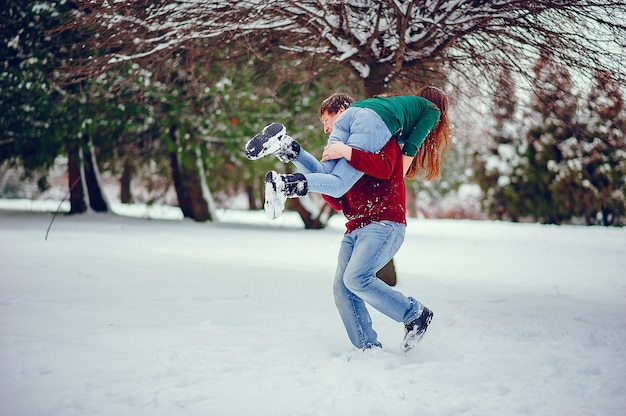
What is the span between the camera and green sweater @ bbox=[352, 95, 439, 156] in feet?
10.4

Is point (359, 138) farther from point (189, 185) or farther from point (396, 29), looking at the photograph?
point (189, 185)

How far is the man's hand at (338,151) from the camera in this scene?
2.94m

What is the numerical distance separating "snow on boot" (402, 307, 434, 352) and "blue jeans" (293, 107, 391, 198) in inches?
40.1

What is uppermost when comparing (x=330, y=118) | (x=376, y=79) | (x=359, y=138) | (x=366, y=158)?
(x=376, y=79)

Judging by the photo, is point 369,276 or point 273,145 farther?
point 369,276

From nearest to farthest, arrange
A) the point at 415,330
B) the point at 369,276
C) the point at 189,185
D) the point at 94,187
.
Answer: the point at 369,276 < the point at 415,330 < the point at 189,185 < the point at 94,187

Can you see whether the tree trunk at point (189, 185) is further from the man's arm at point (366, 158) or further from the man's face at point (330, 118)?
the man's arm at point (366, 158)

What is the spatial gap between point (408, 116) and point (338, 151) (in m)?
0.62

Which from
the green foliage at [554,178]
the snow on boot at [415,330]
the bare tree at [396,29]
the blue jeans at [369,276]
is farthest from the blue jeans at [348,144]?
the green foliage at [554,178]

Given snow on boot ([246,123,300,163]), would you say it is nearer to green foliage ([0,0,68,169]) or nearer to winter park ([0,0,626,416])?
winter park ([0,0,626,416])

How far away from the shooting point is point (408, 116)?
3.29m

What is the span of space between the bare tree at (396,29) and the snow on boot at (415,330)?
9.72ft

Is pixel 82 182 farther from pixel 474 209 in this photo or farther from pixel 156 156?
pixel 474 209

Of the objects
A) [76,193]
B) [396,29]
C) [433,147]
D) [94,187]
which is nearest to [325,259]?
[396,29]
